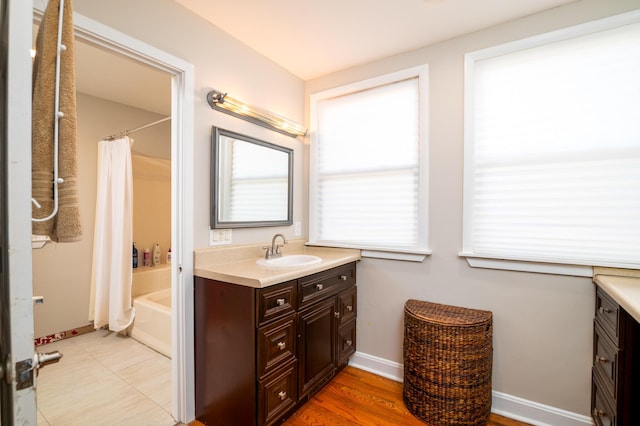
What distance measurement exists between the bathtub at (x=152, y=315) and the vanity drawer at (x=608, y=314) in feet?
9.61

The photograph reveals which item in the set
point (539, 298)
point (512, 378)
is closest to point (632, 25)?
point (539, 298)

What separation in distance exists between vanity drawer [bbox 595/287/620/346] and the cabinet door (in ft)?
4.80

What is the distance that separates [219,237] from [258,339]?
0.75 m

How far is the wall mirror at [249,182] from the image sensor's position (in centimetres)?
185

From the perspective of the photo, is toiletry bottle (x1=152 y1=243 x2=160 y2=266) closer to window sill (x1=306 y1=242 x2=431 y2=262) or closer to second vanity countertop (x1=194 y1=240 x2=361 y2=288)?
second vanity countertop (x1=194 y1=240 x2=361 y2=288)

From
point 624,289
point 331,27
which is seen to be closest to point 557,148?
point 624,289

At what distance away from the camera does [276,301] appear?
1.54 meters

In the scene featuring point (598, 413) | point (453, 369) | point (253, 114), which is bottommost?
point (598, 413)

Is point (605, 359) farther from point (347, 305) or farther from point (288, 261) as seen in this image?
point (288, 261)

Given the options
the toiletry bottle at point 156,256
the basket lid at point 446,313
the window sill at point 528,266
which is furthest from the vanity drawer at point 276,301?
the toiletry bottle at point 156,256

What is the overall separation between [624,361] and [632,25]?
5.71ft

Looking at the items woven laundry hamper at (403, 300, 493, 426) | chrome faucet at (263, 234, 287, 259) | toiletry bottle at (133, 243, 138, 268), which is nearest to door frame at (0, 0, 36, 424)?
chrome faucet at (263, 234, 287, 259)

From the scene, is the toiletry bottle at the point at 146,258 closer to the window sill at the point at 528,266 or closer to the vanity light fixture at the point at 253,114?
the vanity light fixture at the point at 253,114

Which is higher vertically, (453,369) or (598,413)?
(453,369)
